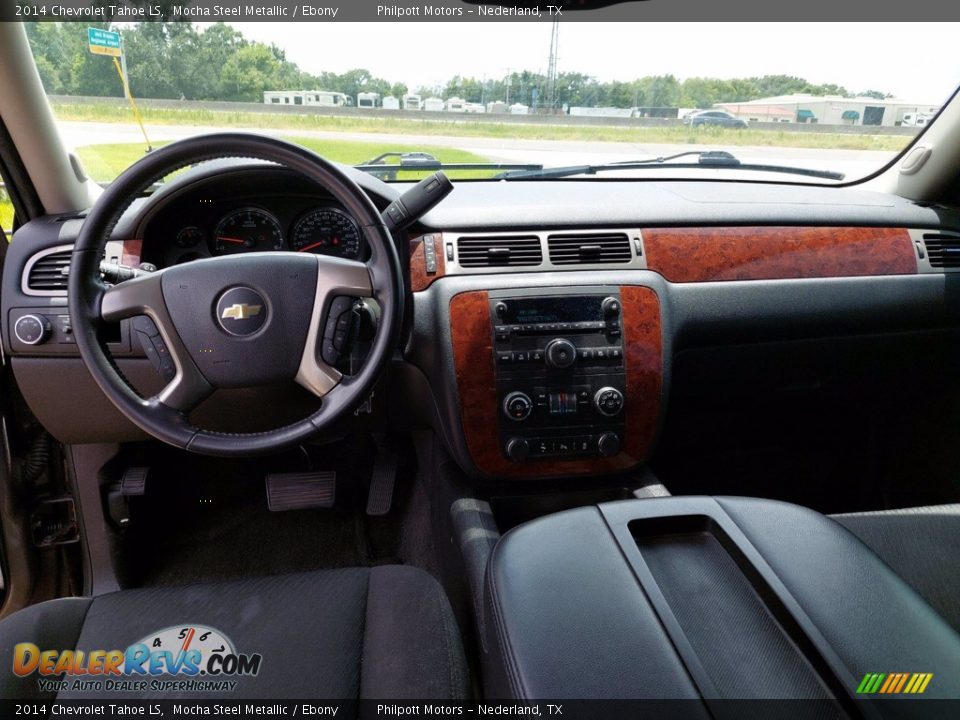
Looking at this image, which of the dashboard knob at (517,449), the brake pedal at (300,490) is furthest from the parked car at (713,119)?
the brake pedal at (300,490)

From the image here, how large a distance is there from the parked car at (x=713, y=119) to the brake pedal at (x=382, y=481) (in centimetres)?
159

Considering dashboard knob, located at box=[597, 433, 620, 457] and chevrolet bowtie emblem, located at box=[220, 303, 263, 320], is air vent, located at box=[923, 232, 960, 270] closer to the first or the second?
dashboard knob, located at box=[597, 433, 620, 457]

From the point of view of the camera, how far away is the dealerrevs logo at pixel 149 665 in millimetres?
1287

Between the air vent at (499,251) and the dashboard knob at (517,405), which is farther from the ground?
the air vent at (499,251)

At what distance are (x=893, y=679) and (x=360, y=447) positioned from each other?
197 cm

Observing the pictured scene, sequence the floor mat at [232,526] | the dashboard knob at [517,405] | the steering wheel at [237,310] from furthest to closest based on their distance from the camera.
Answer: the floor mat at [232,526] → the dashboard knob at [517,405] → the steering wheel at [237,310]

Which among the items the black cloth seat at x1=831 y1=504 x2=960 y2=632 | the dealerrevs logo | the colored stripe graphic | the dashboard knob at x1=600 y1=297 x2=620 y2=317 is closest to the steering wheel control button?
the dealerrevs logo

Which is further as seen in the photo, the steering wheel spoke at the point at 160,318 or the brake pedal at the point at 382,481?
the brake pedal at the point at 382,481

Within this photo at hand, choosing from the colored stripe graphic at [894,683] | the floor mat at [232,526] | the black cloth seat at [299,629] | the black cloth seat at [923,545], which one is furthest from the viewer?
the floor mat at [232,526]

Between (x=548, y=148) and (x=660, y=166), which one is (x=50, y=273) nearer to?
(x=548, y=148)

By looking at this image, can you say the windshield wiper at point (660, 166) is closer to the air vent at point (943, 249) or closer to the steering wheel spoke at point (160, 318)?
the air vent at point (943, 249)

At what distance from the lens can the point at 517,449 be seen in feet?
6.55

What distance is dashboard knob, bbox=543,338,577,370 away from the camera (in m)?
1.93

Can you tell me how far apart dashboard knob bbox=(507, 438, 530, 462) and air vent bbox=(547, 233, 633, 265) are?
54 centimetres
